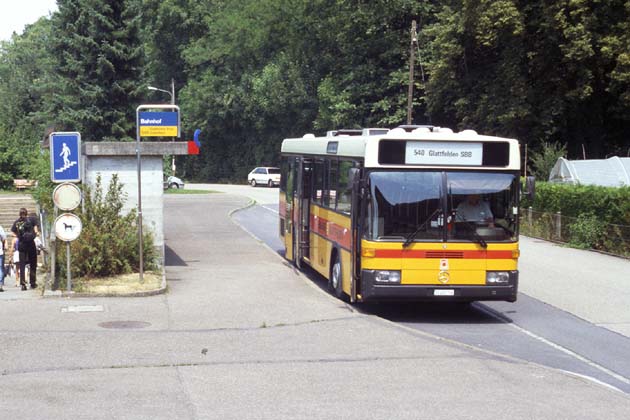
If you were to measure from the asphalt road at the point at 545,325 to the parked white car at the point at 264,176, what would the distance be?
5118 cm

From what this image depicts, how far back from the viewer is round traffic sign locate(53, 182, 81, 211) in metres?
16.0

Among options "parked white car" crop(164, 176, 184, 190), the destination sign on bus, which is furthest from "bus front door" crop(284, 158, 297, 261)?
"parked white car" crop(164, 176, 184, 190)

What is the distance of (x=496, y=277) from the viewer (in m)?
14.4

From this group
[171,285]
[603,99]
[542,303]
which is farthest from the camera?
[603,99]

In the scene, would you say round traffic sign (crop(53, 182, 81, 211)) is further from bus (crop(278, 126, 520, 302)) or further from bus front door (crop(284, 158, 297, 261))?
bus front door (crop(284, 158, 297, 261))

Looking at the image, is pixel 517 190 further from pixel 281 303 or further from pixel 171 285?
pixel 171 285

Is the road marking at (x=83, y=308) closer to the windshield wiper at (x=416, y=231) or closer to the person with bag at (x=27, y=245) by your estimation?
the person with bag at (x=27, y=245)

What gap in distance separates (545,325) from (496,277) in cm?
123

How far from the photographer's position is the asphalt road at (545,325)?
12148mm

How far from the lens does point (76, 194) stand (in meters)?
16.2

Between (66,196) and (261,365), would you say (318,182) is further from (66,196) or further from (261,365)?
(261,365)

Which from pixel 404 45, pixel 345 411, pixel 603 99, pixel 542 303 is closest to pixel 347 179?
Result: pixel 542 303

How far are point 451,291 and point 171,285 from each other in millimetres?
6322

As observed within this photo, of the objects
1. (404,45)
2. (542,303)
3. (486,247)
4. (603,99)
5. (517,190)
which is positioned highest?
(404,45)
